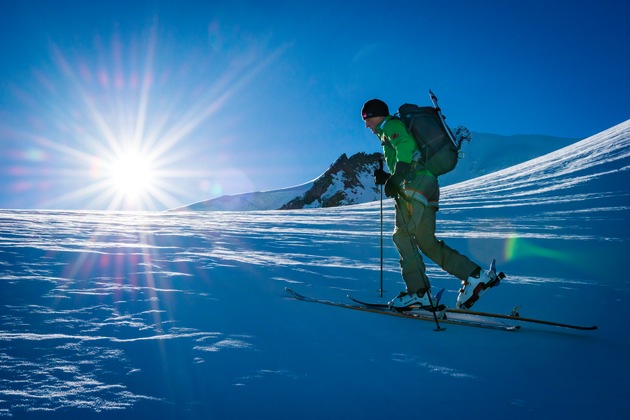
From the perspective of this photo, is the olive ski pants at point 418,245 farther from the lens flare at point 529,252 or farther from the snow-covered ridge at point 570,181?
the snow-covered ridge at point 570,181

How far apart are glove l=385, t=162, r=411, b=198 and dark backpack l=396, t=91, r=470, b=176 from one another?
26cm

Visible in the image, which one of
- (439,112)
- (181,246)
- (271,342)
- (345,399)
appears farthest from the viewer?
(181,246)

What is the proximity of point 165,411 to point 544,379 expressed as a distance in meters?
2.00

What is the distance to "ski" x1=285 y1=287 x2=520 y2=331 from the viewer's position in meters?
3.32

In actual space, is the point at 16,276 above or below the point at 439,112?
below

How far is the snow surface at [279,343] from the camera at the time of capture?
189cm

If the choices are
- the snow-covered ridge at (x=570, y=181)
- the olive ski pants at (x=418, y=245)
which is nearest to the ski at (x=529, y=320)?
the olive ski pants at (x=418, y=245)

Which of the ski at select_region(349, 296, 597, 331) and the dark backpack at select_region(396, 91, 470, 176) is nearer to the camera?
the ski at select_region(349, 296, 597, 331)

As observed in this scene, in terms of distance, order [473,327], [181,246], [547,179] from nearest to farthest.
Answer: [473,327]
[181,246]
[547,179]

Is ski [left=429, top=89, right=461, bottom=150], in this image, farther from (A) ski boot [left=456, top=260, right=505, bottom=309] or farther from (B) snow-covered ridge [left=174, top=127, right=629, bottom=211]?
(B) snow-covered ridge [left=174, top=127, right=629, bottom=211]

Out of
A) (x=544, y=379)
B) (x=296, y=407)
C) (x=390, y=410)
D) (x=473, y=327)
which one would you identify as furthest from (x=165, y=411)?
(x=473, y=327)

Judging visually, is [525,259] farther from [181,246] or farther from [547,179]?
[547,179]

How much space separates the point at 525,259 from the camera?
258 inches

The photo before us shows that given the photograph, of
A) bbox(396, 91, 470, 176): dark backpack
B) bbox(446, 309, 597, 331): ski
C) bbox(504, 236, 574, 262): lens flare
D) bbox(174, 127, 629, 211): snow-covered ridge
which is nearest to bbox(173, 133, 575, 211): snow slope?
bbox(174, 127, 629, 211): snow-covered ridge
